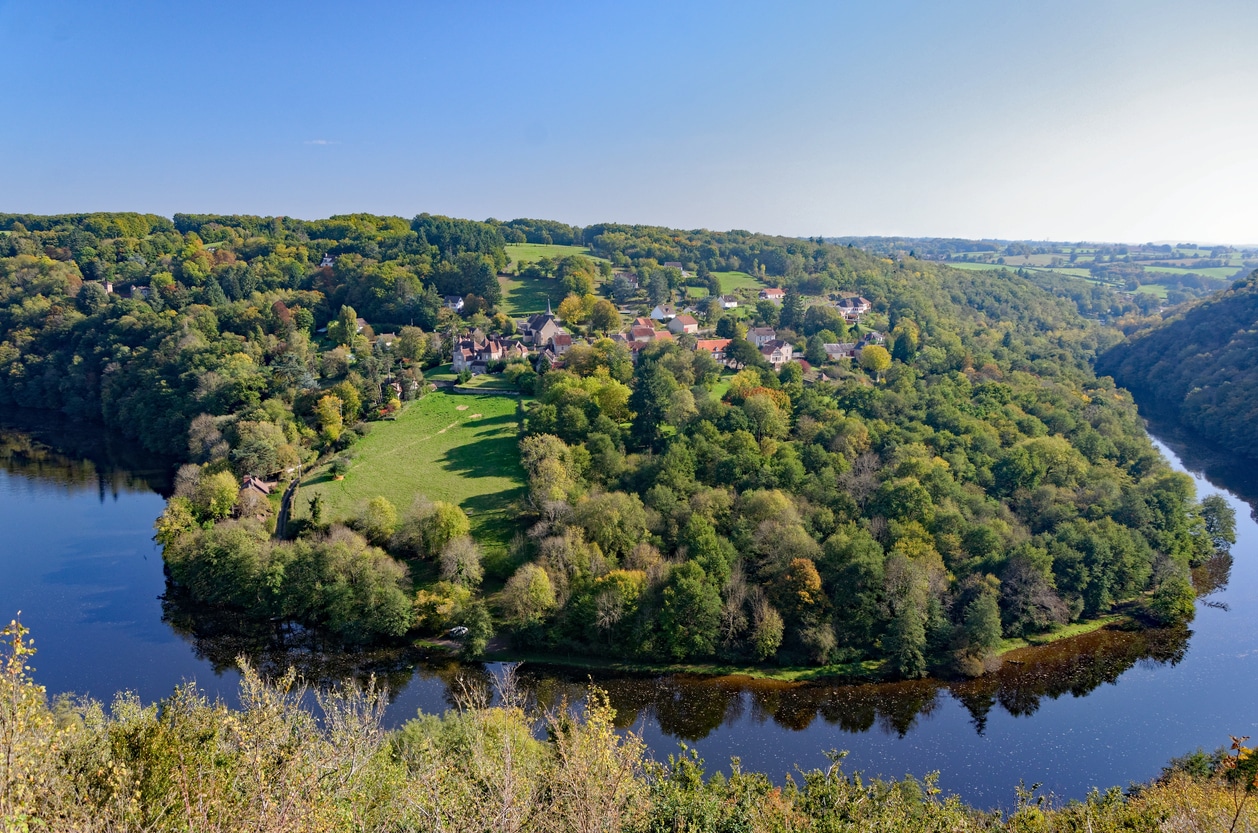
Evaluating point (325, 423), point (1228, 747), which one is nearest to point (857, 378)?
point (1228, 747)

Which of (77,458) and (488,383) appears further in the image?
(488,383)

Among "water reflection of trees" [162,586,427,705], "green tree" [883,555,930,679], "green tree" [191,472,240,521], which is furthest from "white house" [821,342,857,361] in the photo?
"green tree" [191,472,240,521]

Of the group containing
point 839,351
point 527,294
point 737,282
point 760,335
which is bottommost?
point 839,351

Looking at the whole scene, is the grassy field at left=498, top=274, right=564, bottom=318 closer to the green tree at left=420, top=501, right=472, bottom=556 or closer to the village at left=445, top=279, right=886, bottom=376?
the village at left=445, top=279, right=886, bottom=376

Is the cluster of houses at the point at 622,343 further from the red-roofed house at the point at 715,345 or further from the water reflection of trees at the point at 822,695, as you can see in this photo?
the water reflection of trees at the point at 822,695

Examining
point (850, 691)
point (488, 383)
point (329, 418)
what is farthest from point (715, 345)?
point (850, 691)

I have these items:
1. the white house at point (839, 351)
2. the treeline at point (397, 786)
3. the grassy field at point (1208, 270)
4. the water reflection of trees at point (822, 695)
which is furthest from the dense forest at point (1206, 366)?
the grassy field at point (1208, 270)

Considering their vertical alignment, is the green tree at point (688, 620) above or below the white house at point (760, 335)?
below

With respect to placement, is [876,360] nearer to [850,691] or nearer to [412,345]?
[850,691]
